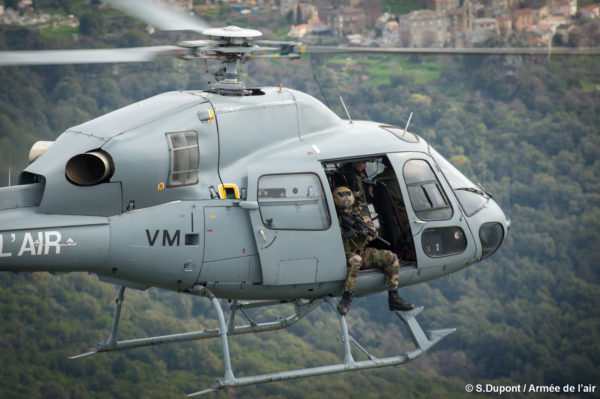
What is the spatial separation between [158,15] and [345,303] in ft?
18.1

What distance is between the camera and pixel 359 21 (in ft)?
318

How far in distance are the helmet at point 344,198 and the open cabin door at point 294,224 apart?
267 millimetres

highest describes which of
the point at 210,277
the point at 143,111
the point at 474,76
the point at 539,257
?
the point at 143,111

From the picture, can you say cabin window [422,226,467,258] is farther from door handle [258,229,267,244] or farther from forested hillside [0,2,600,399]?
forested hillside [0,2,600,399]

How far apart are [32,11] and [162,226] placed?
237ft

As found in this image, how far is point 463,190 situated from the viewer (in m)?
14.7

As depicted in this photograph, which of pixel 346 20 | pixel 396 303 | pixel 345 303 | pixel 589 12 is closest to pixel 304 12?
pixel 346 20

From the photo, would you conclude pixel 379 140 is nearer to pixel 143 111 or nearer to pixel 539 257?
pixel 143 111

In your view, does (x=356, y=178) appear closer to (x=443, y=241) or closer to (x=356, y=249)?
(x=356, y=249)

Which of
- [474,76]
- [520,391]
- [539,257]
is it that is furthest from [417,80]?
[520,391]

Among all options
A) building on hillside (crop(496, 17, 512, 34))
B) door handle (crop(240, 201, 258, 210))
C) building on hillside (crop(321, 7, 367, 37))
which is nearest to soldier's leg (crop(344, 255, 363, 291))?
door handle (crop(240, 201, 258, 210))

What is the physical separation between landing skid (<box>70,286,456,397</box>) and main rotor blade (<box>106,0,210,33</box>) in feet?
13.8

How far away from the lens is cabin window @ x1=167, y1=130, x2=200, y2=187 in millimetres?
12812

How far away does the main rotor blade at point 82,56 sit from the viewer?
11.5 metres
